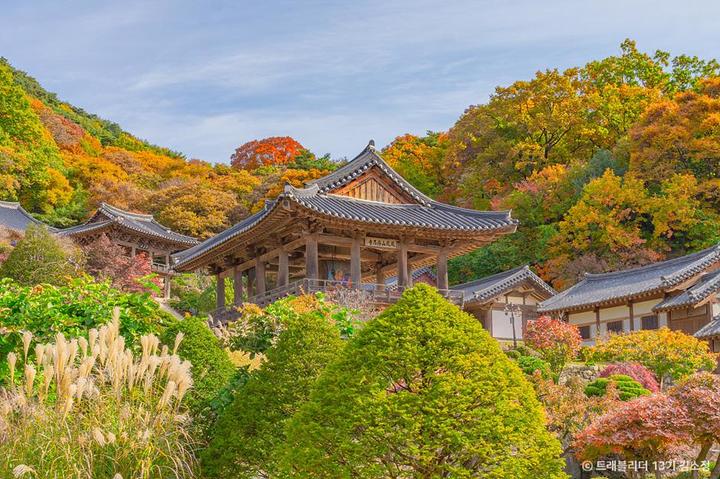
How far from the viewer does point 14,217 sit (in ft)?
137

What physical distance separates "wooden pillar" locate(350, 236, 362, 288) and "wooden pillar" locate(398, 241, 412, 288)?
4.22 ft

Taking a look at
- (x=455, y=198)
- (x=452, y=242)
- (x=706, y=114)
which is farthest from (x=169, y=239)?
(x=706, y=114)

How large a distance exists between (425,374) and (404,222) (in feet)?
51.5

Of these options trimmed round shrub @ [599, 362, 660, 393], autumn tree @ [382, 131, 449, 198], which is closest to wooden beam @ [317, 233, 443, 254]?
trimmed round shrub @ [599, 362, 660, 393]

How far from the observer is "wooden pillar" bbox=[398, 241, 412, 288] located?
2184 centimetres

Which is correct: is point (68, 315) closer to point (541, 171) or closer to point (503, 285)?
point (503, 285)

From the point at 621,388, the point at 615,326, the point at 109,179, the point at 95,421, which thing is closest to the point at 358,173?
the point at 621,388

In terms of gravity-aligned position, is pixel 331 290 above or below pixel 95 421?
above

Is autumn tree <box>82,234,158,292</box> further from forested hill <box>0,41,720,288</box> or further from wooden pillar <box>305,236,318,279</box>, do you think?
forested hill <box>0,41,720,288</box>

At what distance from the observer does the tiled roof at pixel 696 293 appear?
1078 inches

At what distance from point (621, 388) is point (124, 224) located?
28491 mm

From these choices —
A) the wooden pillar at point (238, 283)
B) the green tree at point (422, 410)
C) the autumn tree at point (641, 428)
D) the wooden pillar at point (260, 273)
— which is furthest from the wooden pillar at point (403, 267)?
the green tree at point (422, 410)

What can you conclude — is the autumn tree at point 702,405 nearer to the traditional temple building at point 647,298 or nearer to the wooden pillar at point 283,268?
the wooden pillar at point 283,268

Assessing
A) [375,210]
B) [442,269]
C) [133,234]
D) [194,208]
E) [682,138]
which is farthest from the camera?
[194,208]
